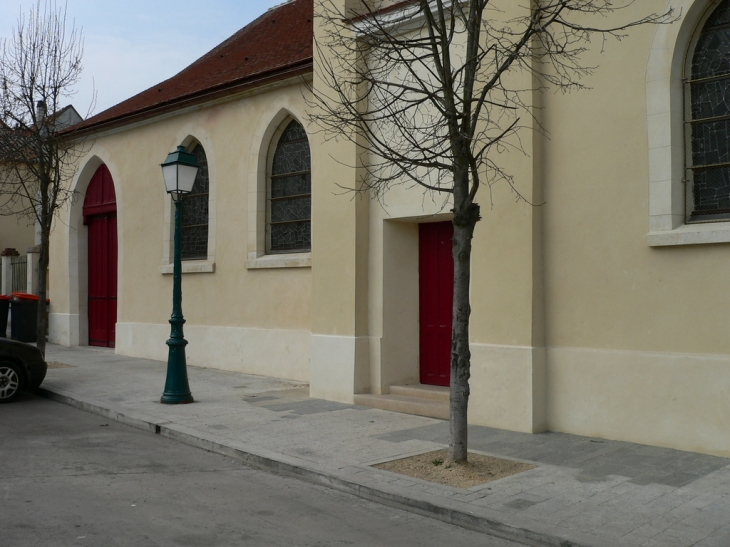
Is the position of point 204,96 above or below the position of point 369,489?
above

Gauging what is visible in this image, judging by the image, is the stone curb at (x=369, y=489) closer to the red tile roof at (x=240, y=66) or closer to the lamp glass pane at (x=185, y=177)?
the lamp glass pane at (x=185, y=177)

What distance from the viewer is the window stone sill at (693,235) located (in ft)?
24.0

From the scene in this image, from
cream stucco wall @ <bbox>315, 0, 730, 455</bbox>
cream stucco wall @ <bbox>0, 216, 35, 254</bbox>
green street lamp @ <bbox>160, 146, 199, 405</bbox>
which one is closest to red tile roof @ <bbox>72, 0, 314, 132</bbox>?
green street lamp @ <bbox>160, 146, 199, 405</bbox>

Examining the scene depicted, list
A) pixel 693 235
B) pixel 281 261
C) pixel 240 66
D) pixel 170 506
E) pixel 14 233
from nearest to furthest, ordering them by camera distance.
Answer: pixel 170 506
pixel 693 235
pixel 281 261
pixel 240 66
pixel 14 233

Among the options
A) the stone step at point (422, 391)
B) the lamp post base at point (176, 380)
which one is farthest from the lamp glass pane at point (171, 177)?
the stone step at point (422, 391)

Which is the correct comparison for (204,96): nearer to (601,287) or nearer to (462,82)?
(462,82)

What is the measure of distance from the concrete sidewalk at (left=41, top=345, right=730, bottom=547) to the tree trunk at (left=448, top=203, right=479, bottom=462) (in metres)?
0.60

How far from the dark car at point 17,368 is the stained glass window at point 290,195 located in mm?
4404

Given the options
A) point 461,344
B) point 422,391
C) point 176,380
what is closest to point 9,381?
point 176,380

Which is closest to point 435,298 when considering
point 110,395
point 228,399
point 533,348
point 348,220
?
point 348,220

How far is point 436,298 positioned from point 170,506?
5.64 meters

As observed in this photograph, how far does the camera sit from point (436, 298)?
10.7 m

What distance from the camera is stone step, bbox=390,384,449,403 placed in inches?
391

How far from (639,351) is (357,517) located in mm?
3750
